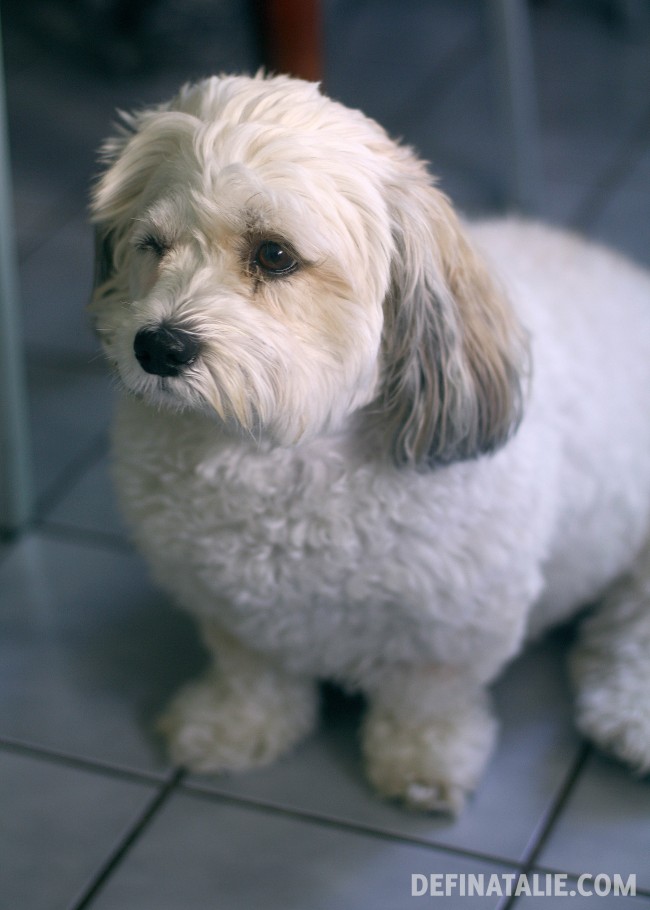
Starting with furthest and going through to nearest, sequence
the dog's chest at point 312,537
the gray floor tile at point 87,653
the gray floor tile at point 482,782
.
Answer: the gray floor tile at point 87,653, the gray floor tile at point 482,782, the dog's chest at point 312,537

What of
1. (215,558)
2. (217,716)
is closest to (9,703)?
(217,716)

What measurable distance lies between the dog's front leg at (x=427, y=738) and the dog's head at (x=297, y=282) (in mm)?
317

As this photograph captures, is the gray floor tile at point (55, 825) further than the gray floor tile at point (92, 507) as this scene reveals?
No

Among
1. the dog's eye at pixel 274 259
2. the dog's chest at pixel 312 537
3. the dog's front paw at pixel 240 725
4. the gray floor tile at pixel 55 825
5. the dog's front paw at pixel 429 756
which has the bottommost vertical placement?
the gray floor tile at pixel 55 825

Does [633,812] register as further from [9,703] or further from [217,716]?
[9,703]

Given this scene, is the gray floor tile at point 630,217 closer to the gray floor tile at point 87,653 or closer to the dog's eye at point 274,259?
the gray floor tile at point 87,653

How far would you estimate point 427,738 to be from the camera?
1.27m

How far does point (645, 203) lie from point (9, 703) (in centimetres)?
163

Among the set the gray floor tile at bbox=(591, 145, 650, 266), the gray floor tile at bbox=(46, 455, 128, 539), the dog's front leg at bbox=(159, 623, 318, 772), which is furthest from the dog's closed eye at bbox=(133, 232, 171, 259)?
the gray floor tile at bbox=(591, 145, 650, 266)

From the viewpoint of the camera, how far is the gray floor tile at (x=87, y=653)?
1.34m

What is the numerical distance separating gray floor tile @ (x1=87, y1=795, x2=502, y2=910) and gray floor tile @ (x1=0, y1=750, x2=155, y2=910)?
0.04m

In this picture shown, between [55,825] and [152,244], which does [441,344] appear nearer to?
[152,244]

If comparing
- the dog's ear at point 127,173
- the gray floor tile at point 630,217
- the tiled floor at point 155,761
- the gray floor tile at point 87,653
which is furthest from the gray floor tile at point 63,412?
the gray floor tile at point 630,217

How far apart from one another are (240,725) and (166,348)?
56 cm
